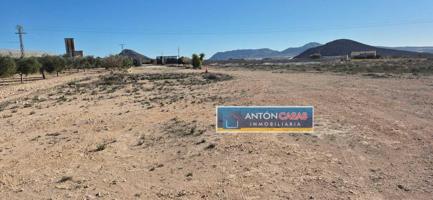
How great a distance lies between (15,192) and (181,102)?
1163cm

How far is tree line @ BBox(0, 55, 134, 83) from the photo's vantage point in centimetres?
4162

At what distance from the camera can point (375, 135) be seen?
9273mm

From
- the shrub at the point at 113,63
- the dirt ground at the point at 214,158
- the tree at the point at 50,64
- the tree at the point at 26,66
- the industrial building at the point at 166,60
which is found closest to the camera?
the dirt ground at the point at 214,158

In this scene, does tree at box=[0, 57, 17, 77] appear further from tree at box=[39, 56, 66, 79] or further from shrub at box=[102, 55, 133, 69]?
shrub at box=[102, 55, 133, 69]

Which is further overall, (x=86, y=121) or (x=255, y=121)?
(x=86, y=121)

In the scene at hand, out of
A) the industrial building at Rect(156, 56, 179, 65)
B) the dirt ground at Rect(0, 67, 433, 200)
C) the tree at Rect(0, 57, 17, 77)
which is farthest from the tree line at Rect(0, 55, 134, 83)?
the dirt ground at Rect(0, 67, 433, 200)

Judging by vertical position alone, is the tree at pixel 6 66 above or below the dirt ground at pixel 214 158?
above

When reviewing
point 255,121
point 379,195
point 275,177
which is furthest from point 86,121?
point 379,195

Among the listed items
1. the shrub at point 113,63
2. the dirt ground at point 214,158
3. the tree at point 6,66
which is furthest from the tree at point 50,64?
the dirt ground at point 214,158

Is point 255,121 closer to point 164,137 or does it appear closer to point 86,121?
point 164,137

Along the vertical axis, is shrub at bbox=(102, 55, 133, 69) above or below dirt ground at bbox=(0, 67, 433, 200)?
above

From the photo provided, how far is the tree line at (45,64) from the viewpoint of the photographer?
41.6m

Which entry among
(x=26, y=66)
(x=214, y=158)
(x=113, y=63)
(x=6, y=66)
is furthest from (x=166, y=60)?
(x=214, y=158)

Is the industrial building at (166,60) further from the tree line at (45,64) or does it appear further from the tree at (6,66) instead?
the tree at (6,66)
